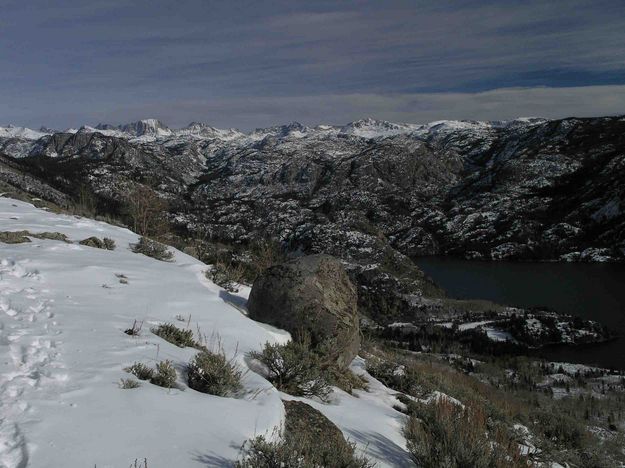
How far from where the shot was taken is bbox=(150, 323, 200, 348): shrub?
848 cm

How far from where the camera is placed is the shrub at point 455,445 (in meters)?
6.33

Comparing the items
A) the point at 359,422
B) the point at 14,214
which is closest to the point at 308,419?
the point at 359,422

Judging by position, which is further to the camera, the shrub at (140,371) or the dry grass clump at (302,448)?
the shrub at (140,371)

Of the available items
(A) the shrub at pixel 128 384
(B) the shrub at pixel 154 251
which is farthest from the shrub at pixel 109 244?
(A) the shrub at pixel 128 384

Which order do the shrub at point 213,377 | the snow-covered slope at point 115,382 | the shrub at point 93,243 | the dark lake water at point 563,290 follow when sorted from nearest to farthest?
the snow-covered slope at point 115,382
the shrub at point 213,377
the shrub at point 93,243
the dark lake water at point 563,290

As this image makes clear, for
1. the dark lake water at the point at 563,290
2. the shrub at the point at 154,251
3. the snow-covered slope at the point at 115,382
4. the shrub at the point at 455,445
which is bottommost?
the dark lake water at the point at 563,290

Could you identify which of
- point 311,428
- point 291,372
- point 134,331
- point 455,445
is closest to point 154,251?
point 134,331

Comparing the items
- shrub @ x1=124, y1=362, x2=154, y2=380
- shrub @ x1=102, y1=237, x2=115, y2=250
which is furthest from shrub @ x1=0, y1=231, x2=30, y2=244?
shrub @ x1=124, y1=362, x2=154, y2=380

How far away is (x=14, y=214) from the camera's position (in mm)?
19516

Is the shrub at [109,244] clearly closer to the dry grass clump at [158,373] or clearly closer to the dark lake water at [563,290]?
the dry grass clump at [158,373]

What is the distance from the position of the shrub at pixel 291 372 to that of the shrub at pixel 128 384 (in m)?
2.88

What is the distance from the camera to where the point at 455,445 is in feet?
21.8

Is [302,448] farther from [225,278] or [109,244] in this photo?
[109,244]

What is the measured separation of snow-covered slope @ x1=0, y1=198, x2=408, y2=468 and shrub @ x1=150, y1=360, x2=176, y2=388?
167 mm
